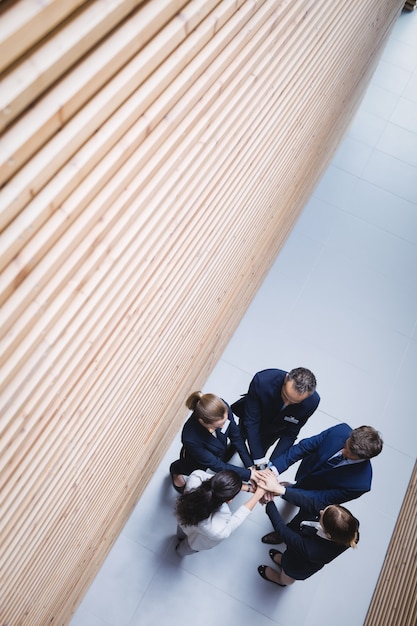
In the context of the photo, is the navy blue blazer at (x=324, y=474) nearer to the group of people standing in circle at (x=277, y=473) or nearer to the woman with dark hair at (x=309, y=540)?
the group of people standing in circle at (x=277, y=473)

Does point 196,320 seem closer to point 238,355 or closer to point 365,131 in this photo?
point 238,355

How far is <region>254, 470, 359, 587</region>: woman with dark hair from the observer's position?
10.3 feet

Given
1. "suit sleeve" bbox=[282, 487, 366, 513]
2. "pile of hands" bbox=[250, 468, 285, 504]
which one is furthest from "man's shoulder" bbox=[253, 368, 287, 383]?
"suit sleeve" bbox=[282, 487, 366, 513]

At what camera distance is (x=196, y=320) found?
3.42 m

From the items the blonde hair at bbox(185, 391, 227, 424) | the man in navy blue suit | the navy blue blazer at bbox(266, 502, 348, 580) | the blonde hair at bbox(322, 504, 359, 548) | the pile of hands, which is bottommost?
the navy blue blazer at bbox(266, 502, 348, 580)

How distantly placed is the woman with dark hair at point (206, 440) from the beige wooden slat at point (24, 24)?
2.48 metres

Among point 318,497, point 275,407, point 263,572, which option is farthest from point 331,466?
point 263,572

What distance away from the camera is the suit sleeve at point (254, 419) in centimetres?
379

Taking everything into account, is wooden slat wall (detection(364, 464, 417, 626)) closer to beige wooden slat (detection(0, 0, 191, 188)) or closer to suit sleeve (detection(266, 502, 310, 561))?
suit sleeve (detection(266, 502, 310, 561))

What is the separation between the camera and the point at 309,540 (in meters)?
3.40

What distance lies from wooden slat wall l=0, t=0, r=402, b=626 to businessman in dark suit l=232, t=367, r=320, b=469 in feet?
1.74

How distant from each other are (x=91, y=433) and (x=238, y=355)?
2.72 meters

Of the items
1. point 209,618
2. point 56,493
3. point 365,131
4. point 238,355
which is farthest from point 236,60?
point 365,131

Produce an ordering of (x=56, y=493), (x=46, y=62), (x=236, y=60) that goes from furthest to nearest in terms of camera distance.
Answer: (x=56, y=493) → (x=236, y=60) → (x=46, y=62)
